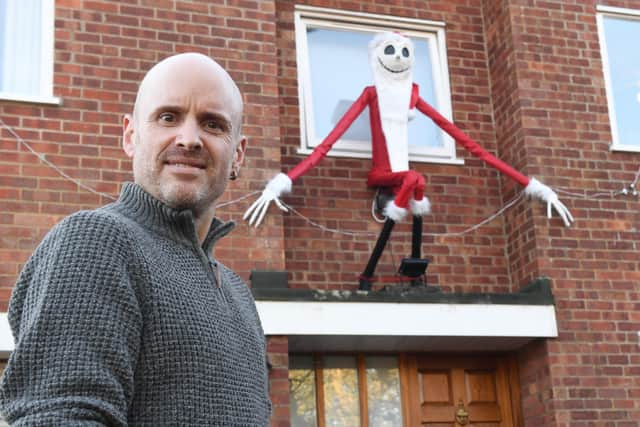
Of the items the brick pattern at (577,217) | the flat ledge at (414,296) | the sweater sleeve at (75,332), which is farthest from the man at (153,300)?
the brick pattern at (577,217)

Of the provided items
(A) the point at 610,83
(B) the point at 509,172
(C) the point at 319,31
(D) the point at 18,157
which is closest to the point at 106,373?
(D) the point at 18,157

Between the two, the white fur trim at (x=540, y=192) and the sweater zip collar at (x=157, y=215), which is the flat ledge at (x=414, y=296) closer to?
the white fur trim at (x=540, y=192)

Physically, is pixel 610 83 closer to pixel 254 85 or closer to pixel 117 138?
pixel 254 85

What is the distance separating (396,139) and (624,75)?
236cm

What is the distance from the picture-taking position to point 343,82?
7781 millimetres

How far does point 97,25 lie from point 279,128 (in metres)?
1.46

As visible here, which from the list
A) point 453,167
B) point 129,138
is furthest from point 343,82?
point 129,138

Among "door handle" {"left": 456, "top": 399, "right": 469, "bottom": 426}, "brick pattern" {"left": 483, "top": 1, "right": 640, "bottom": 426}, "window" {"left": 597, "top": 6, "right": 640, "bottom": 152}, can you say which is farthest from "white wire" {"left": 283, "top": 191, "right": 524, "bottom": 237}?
"door handle" {"left": 456, "top": 399, "right": 469, "bottom": 426}

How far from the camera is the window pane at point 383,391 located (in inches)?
284

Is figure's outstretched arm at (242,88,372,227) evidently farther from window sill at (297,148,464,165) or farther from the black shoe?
the black shoe

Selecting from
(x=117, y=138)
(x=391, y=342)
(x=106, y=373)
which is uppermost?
(x=117, y=138)

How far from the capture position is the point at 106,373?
1.36 metres

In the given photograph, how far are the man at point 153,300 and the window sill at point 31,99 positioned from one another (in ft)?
15.6

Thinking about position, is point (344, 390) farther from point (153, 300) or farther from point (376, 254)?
point (153, 300)
